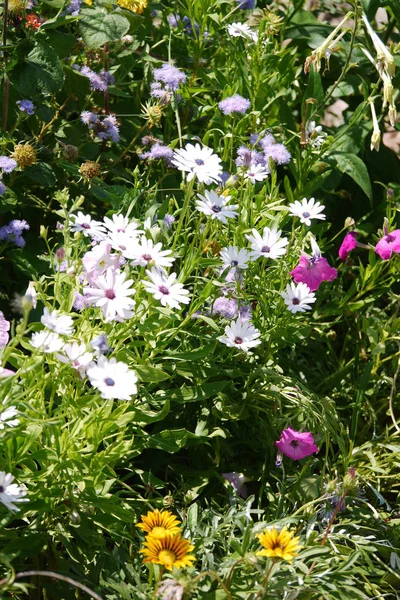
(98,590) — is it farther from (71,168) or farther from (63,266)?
(71,168)

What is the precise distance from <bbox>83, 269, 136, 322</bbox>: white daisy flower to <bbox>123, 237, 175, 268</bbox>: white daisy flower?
49 millimetres

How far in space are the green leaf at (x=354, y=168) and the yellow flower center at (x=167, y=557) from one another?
1.21 metres

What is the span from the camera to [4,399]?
4.36ft

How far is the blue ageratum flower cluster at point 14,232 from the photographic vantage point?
6.23 ft

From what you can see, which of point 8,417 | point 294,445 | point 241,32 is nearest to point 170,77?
point 241,32

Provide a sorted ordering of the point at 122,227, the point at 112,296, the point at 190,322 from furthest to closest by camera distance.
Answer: the point at 190,322
the point at 122,227
the point at 112,296

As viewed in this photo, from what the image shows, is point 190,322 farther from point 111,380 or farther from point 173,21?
point 173,21

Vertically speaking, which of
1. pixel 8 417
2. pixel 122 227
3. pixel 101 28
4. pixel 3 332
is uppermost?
pixel 101 28

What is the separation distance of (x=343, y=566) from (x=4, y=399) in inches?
25.5

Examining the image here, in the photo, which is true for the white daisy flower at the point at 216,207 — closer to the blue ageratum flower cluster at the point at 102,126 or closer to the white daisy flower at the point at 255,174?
the white daisy flower at the point at 255,174

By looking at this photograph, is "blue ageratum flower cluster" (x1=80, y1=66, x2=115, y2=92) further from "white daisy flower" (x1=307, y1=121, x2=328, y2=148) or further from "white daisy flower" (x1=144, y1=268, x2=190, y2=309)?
"white daisy flower" (x1=144, y1=268, x2=190, y2=309)

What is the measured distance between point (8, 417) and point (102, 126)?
0.95m

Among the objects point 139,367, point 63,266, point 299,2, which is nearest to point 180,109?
point 299,2

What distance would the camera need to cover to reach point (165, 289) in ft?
4.66
